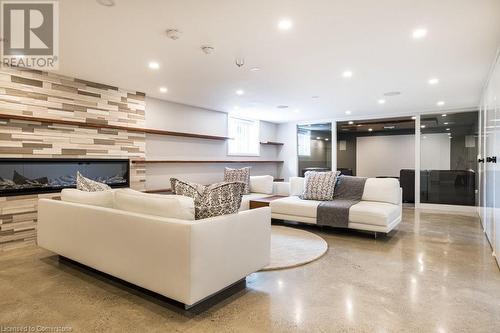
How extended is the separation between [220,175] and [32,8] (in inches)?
198

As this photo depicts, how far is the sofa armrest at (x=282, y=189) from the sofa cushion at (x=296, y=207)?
0.89 meters

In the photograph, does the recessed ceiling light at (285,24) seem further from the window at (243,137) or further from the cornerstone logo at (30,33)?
the window at (243,137)

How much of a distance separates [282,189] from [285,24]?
3919mm

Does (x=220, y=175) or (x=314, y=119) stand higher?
(x=314, y=119)

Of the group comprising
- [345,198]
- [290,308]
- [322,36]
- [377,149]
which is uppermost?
[322,36]

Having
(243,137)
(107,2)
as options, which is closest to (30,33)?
(107,2)

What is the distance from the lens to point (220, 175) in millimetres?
7109

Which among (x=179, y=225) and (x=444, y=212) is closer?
(x=179, y=225)

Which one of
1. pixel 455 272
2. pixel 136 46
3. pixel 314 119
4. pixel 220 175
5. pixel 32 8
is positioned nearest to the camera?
pixel 32 8

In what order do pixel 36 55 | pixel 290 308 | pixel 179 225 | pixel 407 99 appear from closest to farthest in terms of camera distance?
pixel 179 225 → pixel 290 308 → pixel 36 55 → pixel 407 99

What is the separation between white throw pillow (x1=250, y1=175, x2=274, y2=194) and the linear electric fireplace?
2.68m

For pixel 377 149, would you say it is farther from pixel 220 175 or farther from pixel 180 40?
pixel 180 40

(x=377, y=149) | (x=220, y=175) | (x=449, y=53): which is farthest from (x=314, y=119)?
(x=449, y=53)

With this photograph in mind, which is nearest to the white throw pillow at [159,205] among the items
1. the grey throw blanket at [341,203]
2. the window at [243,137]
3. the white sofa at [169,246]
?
the white sofa at [169,246]
